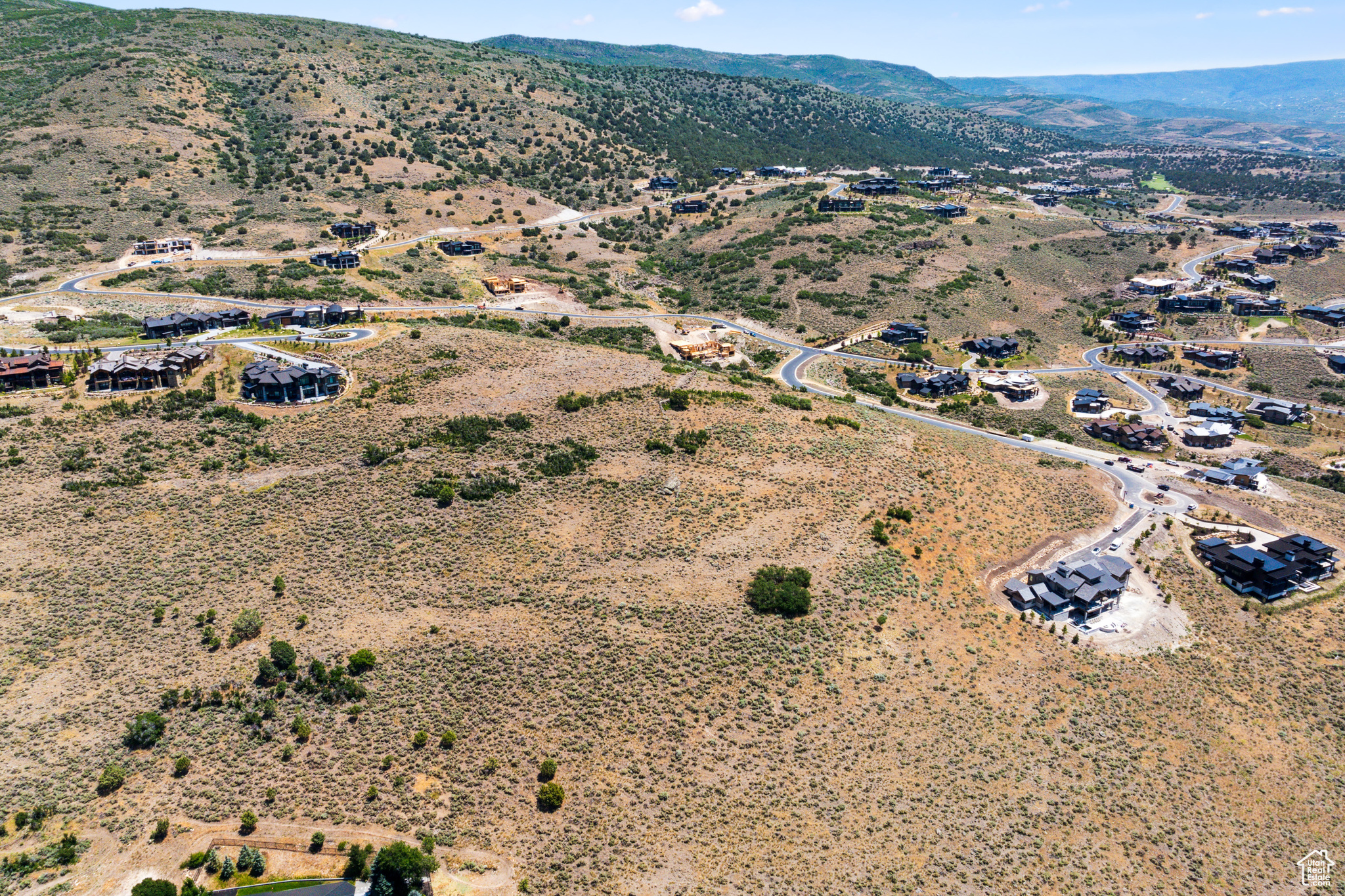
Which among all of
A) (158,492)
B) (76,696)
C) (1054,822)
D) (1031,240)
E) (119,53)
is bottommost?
(1054,822)

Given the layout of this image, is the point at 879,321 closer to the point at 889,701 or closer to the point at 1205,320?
the point at 1205,320

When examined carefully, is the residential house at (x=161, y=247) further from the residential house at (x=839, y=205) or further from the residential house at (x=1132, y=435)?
the residential house at (x=1132, y=435)

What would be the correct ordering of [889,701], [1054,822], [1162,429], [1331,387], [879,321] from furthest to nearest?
[879,321] < [1331,387] < [1162,429] < [889,701] < [1054,822]

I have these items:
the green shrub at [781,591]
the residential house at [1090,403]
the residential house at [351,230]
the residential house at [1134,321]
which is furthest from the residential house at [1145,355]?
the residential house at [351,230]


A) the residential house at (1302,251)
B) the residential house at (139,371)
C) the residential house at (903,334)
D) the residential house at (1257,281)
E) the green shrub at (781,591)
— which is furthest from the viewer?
the residential house at (1302,251)

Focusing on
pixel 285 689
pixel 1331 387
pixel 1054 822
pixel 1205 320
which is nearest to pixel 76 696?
pixel 285 689

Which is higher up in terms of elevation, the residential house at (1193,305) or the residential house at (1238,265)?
the residential house at (1238,265)
